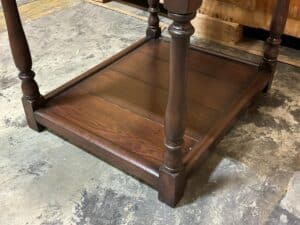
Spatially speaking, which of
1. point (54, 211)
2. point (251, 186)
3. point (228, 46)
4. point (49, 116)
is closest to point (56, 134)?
point (49, 116)

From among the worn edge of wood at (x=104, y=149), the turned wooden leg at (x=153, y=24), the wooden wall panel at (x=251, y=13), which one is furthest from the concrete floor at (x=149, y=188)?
the turned wooden leg at (x=153, y=24)

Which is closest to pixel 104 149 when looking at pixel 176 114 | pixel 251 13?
pixel 176 114

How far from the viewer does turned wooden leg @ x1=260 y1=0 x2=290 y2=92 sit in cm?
105

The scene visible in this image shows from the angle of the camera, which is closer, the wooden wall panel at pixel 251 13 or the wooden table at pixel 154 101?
the wooden table at pixel 154 101

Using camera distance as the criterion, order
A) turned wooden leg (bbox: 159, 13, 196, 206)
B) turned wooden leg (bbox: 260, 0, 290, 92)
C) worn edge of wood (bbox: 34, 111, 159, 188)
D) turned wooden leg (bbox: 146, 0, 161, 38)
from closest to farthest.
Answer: turned wooden leg (bbox: 159, 13, 196, 206), worn edge of wood (bbox: 34, 111, 159, 188), turned wooden leg (bbox: 260, 0, 290, 92), turned wooden leg (bbox: 146, 0, 161, 38)

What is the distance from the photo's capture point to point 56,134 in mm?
1049

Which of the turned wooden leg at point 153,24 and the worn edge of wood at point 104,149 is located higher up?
the turned wooden leg at point 153,24

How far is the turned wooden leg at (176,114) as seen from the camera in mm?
613

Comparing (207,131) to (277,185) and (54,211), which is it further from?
(54,211)

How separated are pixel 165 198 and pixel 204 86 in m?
0.42

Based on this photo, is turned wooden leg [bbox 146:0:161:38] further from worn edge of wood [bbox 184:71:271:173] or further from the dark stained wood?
worn edge of wood [bbox 184:71:271:173]

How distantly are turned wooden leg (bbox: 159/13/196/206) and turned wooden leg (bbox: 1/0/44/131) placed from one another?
413 mm

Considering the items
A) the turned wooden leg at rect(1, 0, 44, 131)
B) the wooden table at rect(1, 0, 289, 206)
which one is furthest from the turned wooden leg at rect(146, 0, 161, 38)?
the turned wooden leg at rect(1, 0, 44, 131)

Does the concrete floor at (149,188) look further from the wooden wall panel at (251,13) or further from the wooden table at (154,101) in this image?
the wooden wall panel at (251,13)
